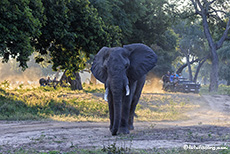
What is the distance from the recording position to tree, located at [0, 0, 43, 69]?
16.0 metres

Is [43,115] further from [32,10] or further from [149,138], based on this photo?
[149,138]

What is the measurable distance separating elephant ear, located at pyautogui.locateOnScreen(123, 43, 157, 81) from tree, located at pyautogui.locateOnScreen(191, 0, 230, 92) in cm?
2757

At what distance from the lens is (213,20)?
136ft

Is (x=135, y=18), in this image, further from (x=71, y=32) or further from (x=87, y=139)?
(x=87, y=139)

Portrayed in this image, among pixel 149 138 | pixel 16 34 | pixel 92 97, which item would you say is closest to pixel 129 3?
pixel 92 97

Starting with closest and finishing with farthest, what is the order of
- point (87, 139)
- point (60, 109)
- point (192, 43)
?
point (87, 139) < point (60, 109) < point (192, 43)

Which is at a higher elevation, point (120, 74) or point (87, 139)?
point (120, 74)

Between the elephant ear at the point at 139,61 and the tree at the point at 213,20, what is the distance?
27.6 m

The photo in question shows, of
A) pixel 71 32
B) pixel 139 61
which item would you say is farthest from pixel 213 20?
pixel 139 61

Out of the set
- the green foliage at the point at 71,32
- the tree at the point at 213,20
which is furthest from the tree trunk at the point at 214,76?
the green foliage at the point at 71,32

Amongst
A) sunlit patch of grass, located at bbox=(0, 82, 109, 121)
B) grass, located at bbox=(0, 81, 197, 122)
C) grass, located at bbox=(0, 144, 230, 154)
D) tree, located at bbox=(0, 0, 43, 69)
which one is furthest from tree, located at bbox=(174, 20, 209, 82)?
grass, located at bbox=(0, 144, 230, 154)

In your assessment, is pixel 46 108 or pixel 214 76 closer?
pixel 46 108

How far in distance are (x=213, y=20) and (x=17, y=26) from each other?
94.5 feet

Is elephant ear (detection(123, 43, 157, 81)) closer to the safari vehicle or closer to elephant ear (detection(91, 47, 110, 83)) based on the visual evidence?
elephant ear (detection(91, 47, 110, 83))
